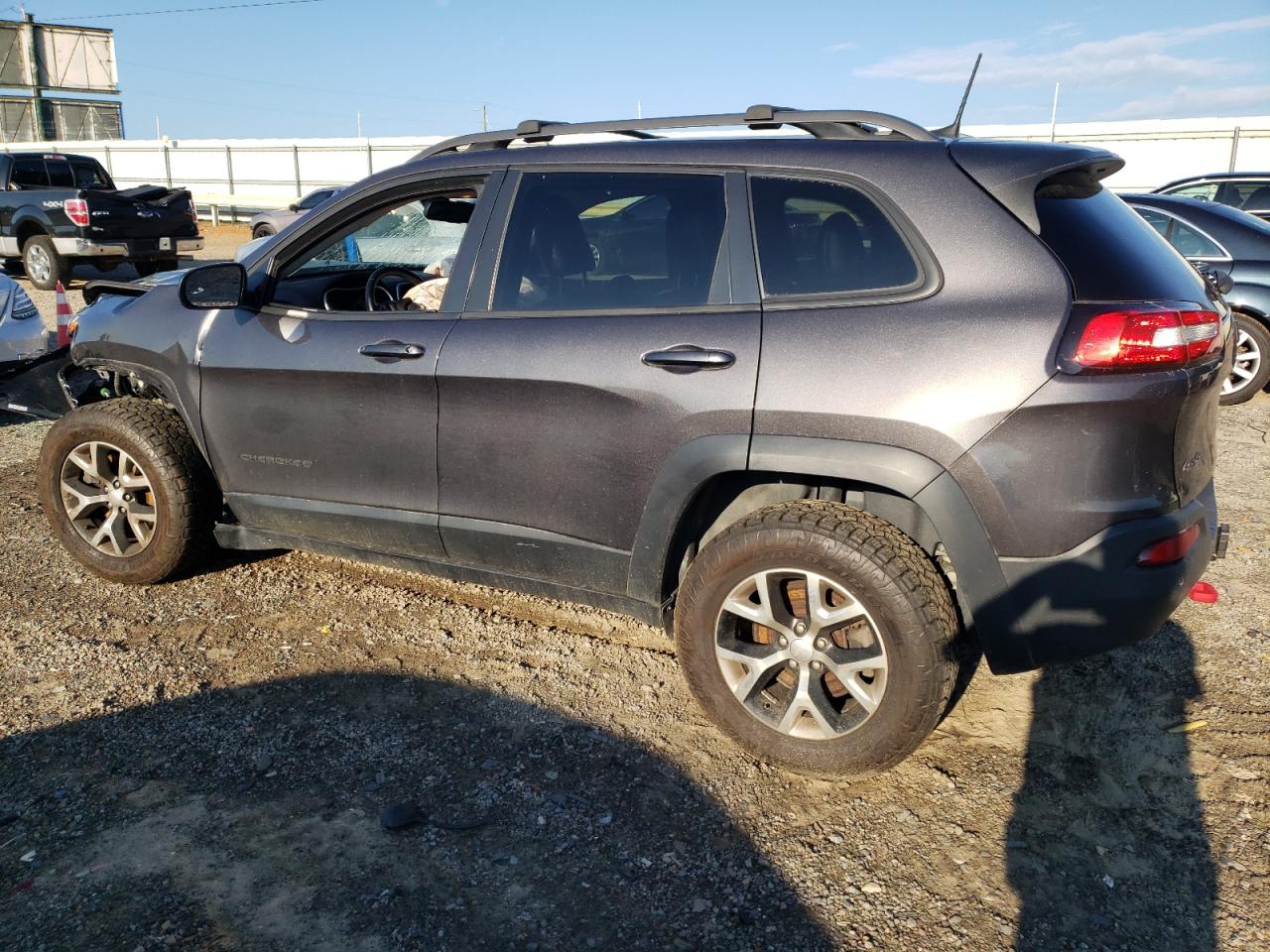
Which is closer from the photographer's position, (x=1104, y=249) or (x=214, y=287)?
(x=1104, y=249)

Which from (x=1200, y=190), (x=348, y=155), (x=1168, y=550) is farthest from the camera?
(x=348, y=155)

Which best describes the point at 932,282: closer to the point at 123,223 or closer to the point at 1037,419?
the point at 1037,419

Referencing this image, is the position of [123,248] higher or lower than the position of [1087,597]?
higher

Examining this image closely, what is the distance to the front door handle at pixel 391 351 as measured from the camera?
355 cm

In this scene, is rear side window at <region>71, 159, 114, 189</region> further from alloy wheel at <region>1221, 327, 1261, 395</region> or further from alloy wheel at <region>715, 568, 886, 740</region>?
alloy wheel at <region>715, 568, 886, 740</region>

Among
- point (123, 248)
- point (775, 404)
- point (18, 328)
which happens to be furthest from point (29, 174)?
point (775, 404)

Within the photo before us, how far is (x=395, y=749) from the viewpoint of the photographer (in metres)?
3.22

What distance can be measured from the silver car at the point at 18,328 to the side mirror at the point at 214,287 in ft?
13.5

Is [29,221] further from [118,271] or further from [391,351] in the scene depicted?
[391,351]

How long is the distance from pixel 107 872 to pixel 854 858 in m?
1.99

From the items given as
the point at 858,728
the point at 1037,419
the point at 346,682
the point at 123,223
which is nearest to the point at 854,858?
the point at 858,728

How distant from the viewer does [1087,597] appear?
2730mm

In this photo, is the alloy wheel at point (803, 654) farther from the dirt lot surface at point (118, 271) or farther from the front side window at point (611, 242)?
the dirt lot surface at point (118, 271)

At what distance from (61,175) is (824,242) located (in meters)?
16.8
